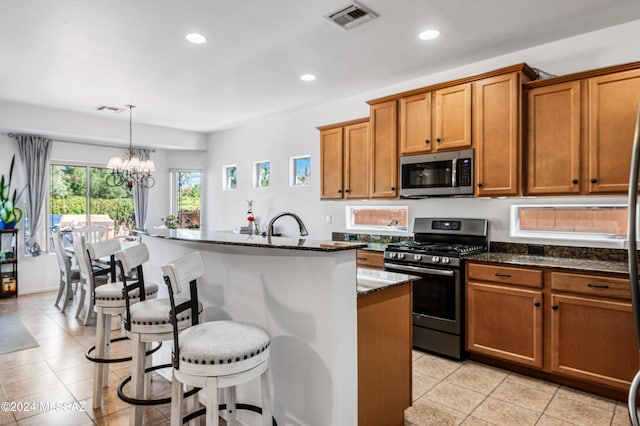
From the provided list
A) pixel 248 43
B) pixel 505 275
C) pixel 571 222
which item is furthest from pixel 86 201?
pixel 571 222

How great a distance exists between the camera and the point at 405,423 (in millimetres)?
2324

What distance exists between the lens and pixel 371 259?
406 centimetres

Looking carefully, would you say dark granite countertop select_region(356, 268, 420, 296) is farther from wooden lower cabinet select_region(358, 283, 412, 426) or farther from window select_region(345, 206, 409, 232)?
window select_region(345, 206, 409, 232)

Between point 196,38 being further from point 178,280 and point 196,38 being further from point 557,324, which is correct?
point 557,324

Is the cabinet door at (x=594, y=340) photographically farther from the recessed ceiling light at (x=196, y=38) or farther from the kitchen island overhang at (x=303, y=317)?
the recessed ceiling light at (x=196, y=38)

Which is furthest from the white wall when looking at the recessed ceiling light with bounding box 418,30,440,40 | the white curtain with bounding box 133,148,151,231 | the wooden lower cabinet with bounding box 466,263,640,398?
the white curtain with bounding box 133,148,151,231

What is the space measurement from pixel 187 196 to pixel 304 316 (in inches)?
250

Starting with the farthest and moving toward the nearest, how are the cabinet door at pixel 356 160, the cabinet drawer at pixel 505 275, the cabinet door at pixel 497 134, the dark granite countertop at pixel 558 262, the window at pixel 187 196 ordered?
the window at pixel 187 196
the cabinet door at pixel 356 160
the cabinet door at pixel 497 134
the cabinet drawer at pixel 505 275
the dark granite countertop at pixel 558 262

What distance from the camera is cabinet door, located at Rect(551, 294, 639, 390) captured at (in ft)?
8.26

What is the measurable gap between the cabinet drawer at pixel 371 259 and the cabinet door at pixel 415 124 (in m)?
1.11

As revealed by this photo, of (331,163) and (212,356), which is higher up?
(331,163)

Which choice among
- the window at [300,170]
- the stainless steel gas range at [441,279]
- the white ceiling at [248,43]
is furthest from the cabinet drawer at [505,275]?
the window at [300,170]

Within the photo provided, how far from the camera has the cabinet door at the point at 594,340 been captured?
2.52 m

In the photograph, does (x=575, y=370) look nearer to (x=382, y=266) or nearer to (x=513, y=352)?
(x=513, y=352)
